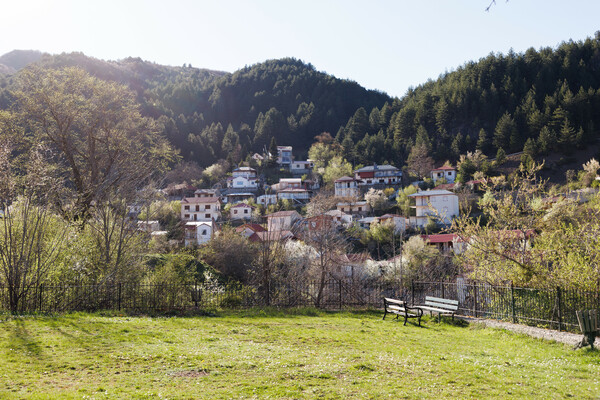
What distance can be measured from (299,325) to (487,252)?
22.6ft

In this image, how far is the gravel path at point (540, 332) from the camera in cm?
1044

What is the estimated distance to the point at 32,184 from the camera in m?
14.2

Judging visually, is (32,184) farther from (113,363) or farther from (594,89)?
(594,89)

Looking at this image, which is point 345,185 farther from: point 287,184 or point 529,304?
point 529,304

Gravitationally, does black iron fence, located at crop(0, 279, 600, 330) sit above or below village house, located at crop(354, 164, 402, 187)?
below

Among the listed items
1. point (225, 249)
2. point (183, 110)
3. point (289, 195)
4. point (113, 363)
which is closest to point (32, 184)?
point (113, 363)

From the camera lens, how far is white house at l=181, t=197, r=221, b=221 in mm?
78062

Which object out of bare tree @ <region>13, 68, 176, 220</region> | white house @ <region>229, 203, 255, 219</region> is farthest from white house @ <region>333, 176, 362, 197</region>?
bare tree @ <region>13, 68, 176, 220</region>

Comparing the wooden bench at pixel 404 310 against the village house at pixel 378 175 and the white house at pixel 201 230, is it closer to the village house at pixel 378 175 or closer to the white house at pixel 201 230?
the white house at pixel 201 230

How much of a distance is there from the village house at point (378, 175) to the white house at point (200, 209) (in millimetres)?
35806

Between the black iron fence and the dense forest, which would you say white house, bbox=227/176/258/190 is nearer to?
the dense forest

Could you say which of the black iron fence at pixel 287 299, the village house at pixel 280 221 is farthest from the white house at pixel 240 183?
the black iron fence at pixel 287 299

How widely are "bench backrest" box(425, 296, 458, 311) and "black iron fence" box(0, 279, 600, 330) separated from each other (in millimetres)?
865

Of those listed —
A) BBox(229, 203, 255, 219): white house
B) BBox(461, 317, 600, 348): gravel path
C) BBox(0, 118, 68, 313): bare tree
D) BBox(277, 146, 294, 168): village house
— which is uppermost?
BBox(277, 146, 294, 168): village house
